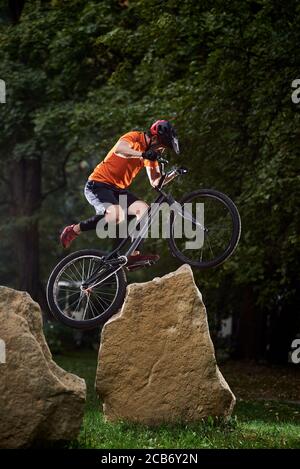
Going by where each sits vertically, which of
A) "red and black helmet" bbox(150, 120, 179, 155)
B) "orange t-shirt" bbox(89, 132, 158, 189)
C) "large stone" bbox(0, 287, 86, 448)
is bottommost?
A: "large stone" bbox(0, 287, 86, 448)

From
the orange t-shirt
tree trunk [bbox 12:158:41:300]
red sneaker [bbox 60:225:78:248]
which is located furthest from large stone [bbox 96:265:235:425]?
tree trunk [bbox 12:158:41:300]

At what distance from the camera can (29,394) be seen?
8094mm

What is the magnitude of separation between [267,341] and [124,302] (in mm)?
16559

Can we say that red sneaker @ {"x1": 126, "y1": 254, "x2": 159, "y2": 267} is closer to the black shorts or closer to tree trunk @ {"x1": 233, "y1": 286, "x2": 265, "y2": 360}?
the black shorts

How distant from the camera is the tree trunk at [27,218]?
23.1 m

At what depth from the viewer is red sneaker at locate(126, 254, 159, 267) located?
28.5ft

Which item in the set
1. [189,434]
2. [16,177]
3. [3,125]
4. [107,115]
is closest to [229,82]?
[107,115]

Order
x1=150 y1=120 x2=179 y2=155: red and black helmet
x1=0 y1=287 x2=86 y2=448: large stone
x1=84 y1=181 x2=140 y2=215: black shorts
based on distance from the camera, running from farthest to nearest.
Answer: x1=84 y1=181 x2=140 y2=215: black shorts → x1=150 y1=120 x2=179 y2=155: red and black helmet → x1=0 y1=287 x2=86 y2=448: large stone

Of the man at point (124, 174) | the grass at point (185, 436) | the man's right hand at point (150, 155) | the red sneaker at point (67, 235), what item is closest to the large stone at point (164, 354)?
the grass at point (185, 436)

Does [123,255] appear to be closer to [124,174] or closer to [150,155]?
[124,174]

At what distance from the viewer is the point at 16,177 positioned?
24766 mm

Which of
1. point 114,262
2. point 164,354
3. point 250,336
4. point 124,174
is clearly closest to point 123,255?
point 114,262

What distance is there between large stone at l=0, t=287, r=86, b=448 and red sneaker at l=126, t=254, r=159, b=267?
1.29 metres

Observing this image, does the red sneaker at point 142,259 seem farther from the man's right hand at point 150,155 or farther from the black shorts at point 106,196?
the man's right hand at point 150,155
